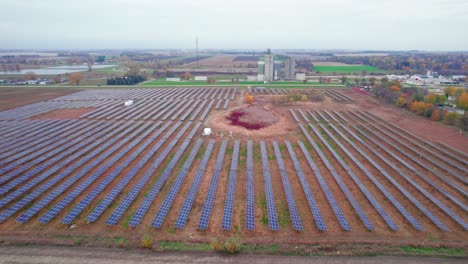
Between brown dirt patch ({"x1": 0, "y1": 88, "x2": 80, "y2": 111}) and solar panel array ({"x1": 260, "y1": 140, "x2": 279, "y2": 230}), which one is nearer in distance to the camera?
solar panel array ({"x1": 260, "y1": 140, "x2": 279, "y2": 230})

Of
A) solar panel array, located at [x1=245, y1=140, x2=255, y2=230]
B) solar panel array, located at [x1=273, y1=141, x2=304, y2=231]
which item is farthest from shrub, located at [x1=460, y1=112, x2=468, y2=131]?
solar panel array, located at [x1=245, y1=140, x2=255, y2=230]

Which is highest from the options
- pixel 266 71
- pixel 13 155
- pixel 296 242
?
pixel 266 71

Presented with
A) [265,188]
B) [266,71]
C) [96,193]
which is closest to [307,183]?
[265,188]

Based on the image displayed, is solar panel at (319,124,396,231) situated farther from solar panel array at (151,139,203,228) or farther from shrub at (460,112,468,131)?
shrub at (460,112,468,131)

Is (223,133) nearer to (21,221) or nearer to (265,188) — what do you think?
(265,188)

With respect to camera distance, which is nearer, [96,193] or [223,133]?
[96,193]

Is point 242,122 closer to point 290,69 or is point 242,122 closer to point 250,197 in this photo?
point 250,197

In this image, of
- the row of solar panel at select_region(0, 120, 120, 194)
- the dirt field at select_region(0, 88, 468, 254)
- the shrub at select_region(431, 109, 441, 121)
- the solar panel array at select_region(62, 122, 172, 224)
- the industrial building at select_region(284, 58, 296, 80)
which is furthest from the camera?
the industrial building at select_region(284, 58, 296, 80)
